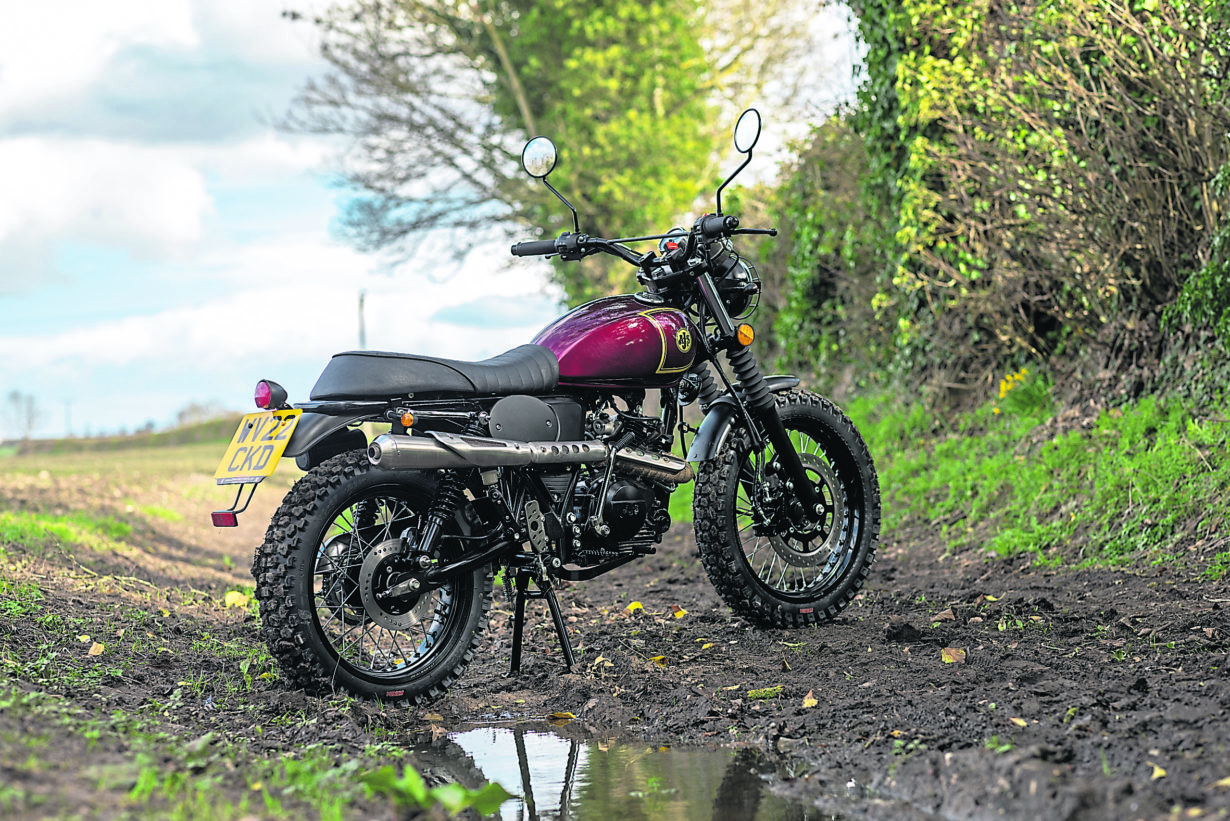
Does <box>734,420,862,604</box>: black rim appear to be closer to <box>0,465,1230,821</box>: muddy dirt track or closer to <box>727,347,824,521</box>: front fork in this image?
<box>727,347,824,521</box>: front fork

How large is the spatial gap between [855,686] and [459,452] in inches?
68.6

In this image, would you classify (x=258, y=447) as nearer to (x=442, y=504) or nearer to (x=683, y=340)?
(x=442, y=504)

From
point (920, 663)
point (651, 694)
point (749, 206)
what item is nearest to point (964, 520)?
point (920, 663)

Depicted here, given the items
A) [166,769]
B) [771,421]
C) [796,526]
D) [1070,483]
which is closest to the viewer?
[166,769]

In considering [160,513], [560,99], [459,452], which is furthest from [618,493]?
[560,99]

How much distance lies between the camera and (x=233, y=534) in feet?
39.0

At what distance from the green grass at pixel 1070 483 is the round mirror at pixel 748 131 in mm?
3253

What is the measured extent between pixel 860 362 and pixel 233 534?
6.95 metres

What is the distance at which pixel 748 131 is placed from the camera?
507 centimetres

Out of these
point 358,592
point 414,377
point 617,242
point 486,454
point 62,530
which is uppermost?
point 617,242

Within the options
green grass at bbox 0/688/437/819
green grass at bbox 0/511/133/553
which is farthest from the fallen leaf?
green grass at bbox 0/688/437/819

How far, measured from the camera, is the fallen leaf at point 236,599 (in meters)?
6.51

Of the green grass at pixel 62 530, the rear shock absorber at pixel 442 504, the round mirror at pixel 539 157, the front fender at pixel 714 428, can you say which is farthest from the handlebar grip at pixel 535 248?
the green grass at pixel 62 530

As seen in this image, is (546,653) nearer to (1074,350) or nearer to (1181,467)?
(1181,467)
